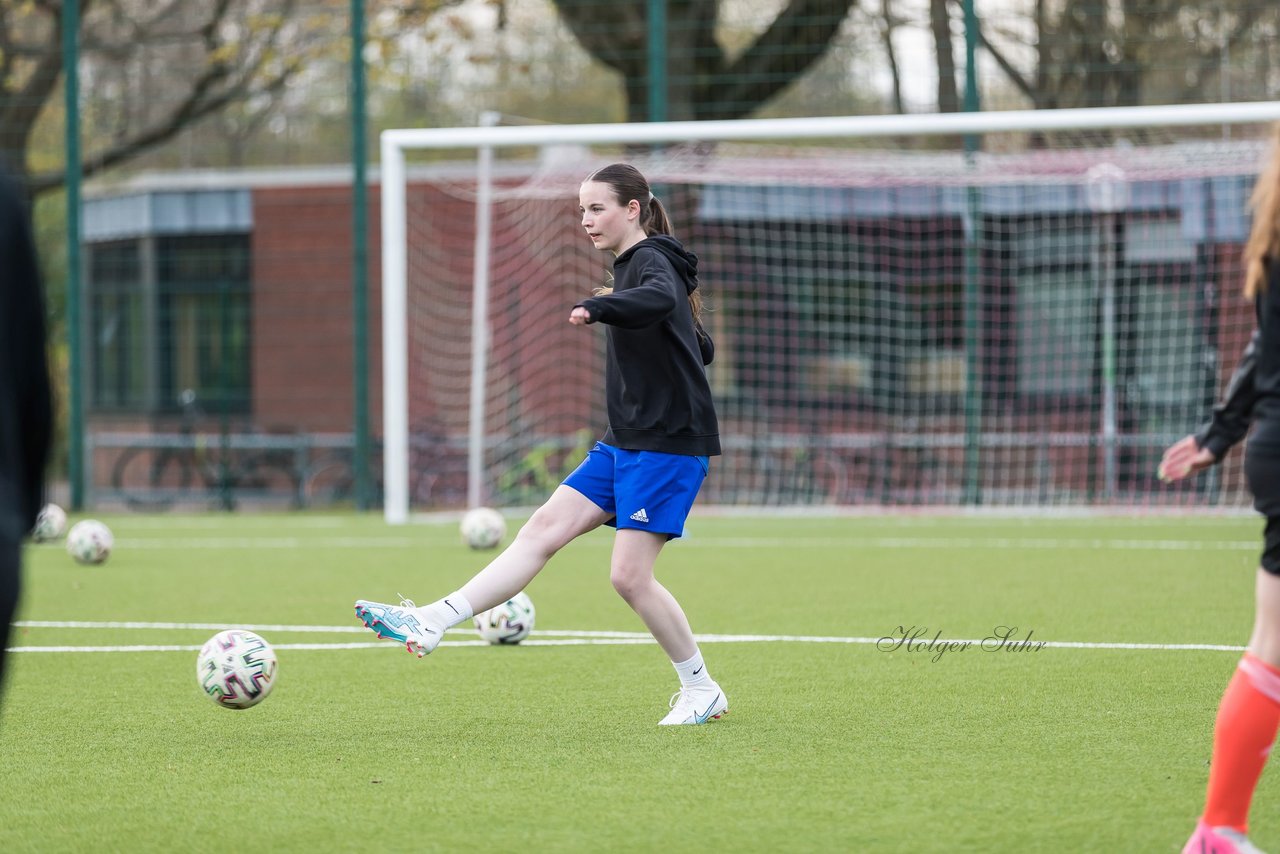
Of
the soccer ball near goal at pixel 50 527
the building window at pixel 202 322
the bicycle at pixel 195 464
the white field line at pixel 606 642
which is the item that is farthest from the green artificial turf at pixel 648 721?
the building window at pixel 202 322

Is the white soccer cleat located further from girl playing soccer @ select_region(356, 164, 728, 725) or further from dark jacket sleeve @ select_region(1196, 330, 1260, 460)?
dark jacket sleeve @ select_region(1196, 330, 1260, 460)

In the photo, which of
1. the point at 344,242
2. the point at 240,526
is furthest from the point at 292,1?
the point at 240,526

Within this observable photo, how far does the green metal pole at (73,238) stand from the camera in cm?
1680

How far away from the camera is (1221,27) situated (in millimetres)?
15492

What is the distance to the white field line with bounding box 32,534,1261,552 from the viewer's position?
454 inches

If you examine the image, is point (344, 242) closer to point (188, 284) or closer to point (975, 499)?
point (188, 284)

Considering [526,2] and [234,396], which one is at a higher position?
[526,2]

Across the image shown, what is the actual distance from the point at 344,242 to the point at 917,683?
16514mm

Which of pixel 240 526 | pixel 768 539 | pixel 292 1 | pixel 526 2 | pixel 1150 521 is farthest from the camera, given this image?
pixel 292 1

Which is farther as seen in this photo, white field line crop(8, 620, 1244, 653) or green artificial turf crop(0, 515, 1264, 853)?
white field line crop(8, 620, 1244, 653)

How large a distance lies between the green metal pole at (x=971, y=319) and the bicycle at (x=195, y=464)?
756cm

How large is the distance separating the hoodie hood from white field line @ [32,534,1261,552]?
21.3ft

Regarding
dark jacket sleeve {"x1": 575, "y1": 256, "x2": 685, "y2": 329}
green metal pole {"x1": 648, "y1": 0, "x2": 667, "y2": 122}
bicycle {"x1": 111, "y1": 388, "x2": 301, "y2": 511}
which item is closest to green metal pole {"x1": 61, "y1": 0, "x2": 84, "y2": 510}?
bicycle {"x1": 111, "y1": 388, "x2": 301, "y2": 511}

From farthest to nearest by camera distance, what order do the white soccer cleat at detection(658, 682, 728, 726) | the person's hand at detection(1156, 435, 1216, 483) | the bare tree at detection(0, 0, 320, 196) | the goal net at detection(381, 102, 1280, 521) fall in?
1. the bare tree at detection(0, 0, 320, 196)
2. the goal net at detection(381, 102, 1280, 521)
3. the white soccer cleat at detection(658, 682, 728, 726)
4. the person's hand at detection(1156, 435, 1216, 483)
